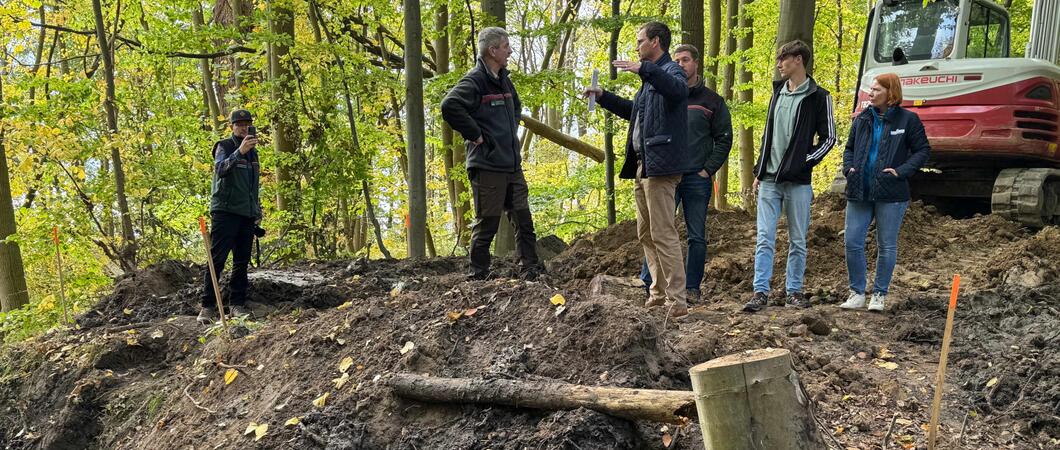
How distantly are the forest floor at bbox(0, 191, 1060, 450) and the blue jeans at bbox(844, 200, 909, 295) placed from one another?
30cm

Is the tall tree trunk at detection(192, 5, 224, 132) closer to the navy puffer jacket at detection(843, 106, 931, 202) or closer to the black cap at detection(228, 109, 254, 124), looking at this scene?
the black cap at detection(228, 109, 254, 124)

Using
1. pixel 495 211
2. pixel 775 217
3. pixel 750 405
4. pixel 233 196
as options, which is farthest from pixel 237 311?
pixel 750 405

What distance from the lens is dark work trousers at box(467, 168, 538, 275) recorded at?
554cm

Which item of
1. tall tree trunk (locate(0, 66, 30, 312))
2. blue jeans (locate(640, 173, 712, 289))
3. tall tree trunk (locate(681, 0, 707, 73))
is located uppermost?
tall tree trunk (locate(681, 0, 707, 73))

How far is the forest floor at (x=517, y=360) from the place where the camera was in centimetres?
328

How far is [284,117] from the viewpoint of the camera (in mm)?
9398

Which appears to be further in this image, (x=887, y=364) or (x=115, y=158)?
(x=115, y=158)

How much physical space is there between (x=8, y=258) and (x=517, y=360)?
410 inches

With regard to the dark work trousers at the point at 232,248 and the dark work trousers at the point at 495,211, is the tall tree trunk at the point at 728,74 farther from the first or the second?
the dark work trousers at the point at 232,248

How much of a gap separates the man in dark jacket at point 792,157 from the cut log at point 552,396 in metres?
2.75

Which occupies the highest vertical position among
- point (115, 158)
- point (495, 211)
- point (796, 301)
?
point (115, 158)

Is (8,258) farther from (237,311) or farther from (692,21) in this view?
(692,21)

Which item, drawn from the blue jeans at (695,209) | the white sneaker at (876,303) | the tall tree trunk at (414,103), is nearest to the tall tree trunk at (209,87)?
the tall tree trunk at (414,103)

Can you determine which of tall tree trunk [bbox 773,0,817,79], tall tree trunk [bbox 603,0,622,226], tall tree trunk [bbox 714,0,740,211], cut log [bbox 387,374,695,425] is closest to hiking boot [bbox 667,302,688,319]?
cut log [bbox 387,374,695,425]
